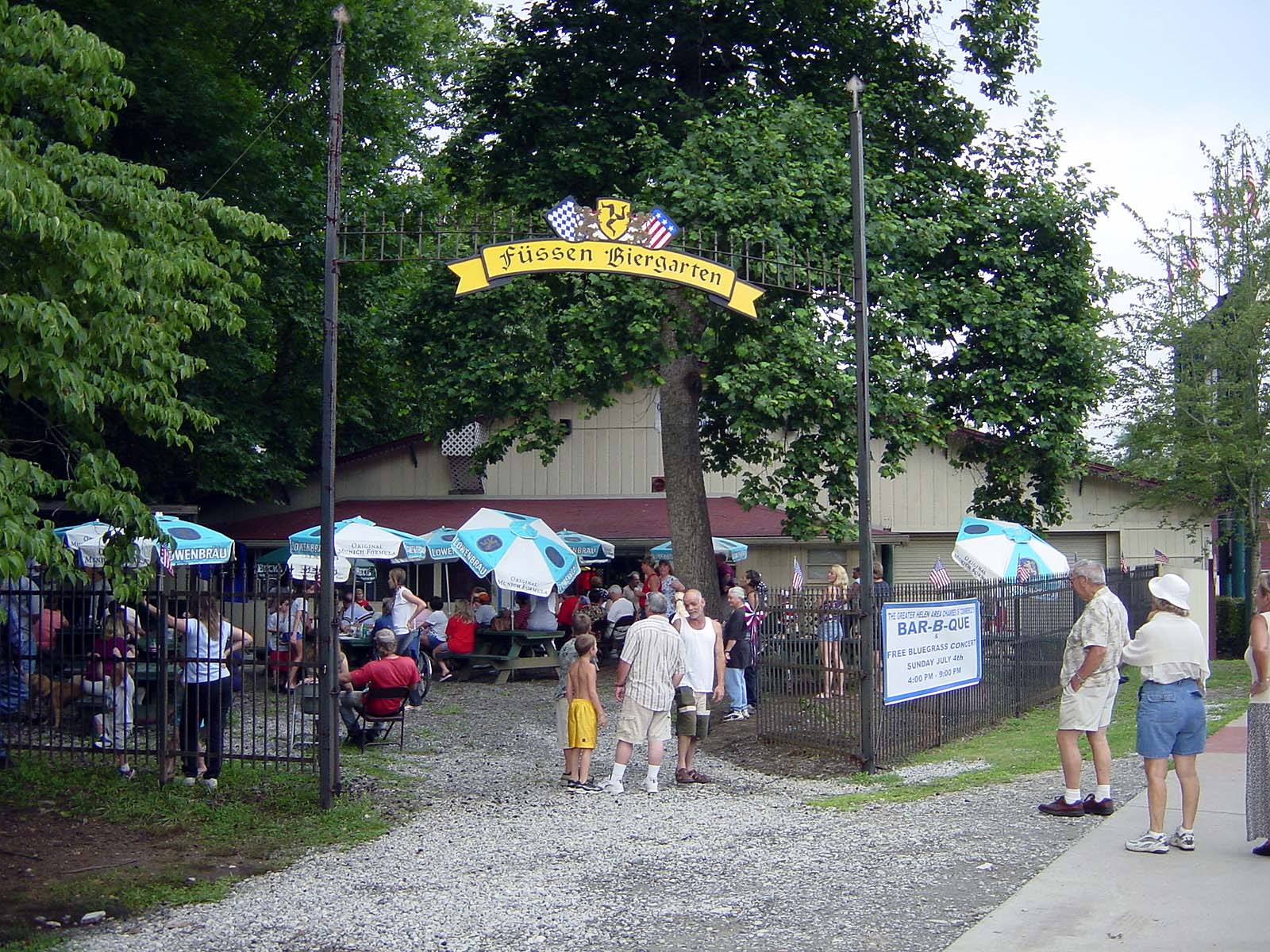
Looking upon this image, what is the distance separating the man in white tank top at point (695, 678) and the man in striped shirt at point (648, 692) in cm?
32

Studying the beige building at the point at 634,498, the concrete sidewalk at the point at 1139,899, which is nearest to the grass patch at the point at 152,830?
the concrete sidewalk at the point at 1139,899

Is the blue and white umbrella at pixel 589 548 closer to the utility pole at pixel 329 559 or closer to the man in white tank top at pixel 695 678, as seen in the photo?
the man in white tank top at pixel 695 678

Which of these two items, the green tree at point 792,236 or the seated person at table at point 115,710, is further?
the green tree at point 792,236

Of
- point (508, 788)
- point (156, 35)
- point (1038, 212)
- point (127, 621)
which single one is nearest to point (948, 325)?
point (1038, 212)

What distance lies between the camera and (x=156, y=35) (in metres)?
20.5

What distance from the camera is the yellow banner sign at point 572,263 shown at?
1037 centimetres

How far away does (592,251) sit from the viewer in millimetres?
10523

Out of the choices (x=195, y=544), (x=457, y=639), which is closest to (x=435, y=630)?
(x=457, y=639)

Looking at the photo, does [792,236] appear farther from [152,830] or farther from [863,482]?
[152,830]

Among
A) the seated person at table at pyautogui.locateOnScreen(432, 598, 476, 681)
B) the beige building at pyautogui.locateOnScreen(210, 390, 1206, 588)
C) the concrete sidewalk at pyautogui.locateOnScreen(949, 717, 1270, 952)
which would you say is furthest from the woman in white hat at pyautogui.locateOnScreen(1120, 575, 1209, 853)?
the beige building at pyautogui.locateOnScreen(210, 390, 1206, 588)

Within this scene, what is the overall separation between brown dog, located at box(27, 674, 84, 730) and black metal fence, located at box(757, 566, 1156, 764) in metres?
6.20

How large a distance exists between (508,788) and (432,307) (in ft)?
31.1

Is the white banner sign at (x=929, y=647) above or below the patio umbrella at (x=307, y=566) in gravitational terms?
below

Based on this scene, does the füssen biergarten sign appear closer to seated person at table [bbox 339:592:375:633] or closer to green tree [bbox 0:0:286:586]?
green tree [bbox 0:0:286:586]
